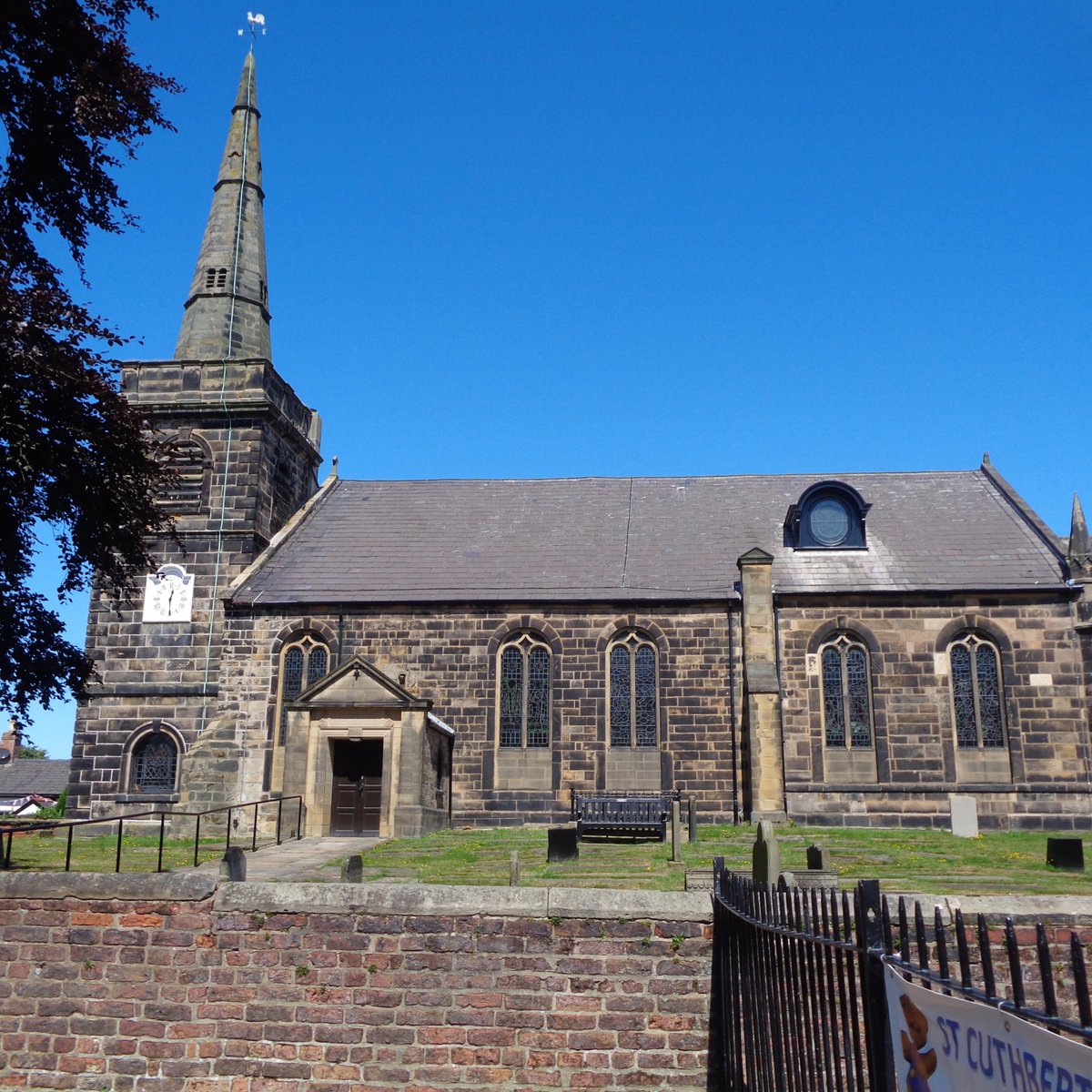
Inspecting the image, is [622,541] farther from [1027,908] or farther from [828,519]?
[1027,908]

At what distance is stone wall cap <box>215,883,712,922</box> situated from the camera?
30.2ft

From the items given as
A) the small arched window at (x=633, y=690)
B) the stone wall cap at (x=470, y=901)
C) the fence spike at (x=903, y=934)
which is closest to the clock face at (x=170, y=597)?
the small arched window at (x=633, y=690)

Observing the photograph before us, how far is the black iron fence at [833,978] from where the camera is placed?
329 cm

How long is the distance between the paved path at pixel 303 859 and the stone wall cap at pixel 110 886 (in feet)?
16.3

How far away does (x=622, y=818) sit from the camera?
22547 millimetres

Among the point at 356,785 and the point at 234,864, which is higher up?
the point at 356,785

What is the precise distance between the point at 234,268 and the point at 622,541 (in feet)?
48.1

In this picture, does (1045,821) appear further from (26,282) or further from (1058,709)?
(26,282)

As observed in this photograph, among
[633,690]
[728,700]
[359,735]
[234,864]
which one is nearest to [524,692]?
[633,690]

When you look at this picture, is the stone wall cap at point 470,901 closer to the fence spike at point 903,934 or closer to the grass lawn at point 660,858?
the grass lawn at point 660,858

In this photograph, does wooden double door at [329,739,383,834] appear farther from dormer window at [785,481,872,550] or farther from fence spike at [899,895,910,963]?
fence spike at [899,895,910,963]

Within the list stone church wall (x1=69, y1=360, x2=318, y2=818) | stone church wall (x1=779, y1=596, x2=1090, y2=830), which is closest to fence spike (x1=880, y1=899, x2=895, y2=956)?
stone church wall (x1=779, y1=596, x2=1090, y2=830)

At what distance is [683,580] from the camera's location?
91.0 feet

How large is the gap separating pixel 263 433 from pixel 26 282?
1589 cm
